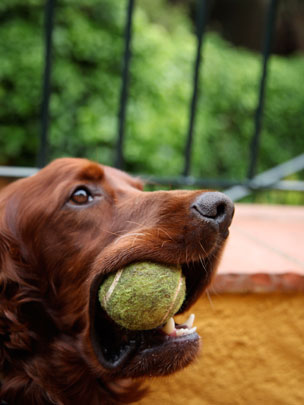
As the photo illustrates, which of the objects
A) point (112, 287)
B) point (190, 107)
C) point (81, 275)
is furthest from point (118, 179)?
point (190, 107)

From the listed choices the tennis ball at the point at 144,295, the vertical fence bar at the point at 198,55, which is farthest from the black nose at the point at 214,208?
the vertical fence bar at the point at 198,55

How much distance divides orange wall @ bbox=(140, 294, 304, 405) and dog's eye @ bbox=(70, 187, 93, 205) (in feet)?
1.69

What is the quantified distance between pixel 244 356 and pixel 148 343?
0.45 meters

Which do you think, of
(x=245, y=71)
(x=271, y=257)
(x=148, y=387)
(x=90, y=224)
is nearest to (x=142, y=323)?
(x=90, y=224)

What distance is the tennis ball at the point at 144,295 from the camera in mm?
1418

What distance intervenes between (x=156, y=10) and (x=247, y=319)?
981 centimetres

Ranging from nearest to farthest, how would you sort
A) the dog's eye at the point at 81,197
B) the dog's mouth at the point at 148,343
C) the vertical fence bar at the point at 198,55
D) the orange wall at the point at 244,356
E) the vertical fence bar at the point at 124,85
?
1. the dog's mouth at the point at 148,343
2. the dog's eye at the point at 81,197
3. the orange wall at the point at 244,356
4. the vertical fence bar at the point at 124,85
5. the vertical fence bar at the point at 198,55

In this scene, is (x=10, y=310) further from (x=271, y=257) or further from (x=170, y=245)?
(x=271, y=257)

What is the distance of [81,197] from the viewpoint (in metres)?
1.73

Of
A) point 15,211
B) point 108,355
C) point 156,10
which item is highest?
point 156,10

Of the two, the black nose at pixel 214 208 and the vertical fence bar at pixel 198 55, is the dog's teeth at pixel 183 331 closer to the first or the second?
the black nose at pixel 214 208

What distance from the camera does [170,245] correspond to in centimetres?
147

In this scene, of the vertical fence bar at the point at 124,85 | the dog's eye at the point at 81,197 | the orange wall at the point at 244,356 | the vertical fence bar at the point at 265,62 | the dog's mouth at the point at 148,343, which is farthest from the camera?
the vertical fence bar at the point at 265,62

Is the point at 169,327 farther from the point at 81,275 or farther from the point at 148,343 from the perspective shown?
the point at 81,275
